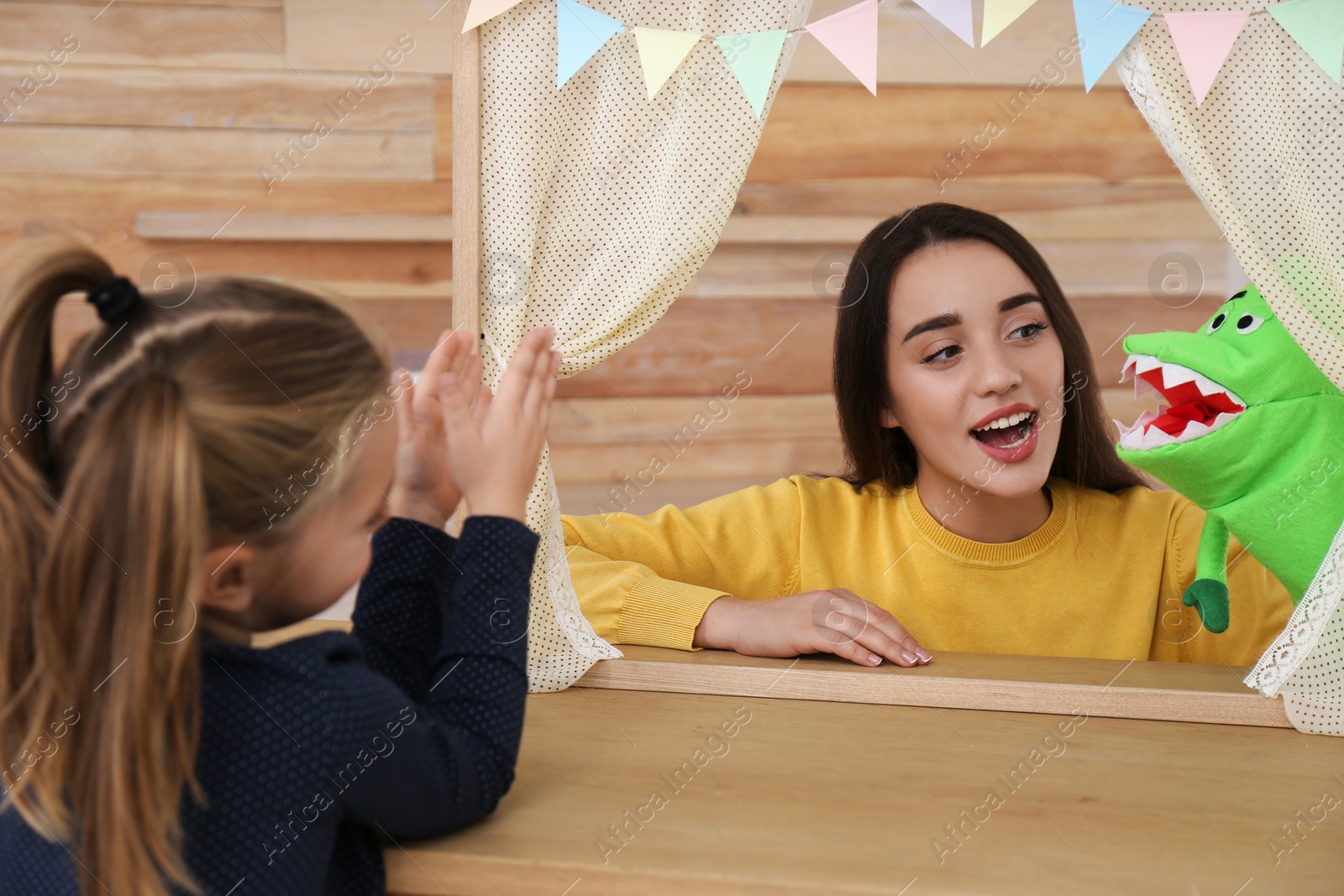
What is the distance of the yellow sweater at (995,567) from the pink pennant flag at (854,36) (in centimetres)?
63

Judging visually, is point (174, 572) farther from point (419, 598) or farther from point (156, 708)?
point (419, 598)

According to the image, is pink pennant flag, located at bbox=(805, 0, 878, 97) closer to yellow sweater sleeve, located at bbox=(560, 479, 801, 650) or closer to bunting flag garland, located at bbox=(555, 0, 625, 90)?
bunting flag garland, located at bbox=(555, 0, 625, 90)

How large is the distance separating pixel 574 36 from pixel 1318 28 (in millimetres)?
700

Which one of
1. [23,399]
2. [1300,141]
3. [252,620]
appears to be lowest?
[252,620]

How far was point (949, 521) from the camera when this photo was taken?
1549mm

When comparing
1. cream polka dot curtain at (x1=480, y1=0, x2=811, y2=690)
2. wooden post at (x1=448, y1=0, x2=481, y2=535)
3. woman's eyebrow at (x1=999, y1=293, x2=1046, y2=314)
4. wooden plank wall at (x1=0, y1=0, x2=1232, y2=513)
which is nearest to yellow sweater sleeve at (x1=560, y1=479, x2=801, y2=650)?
cream polka dot curtain at (x1=480, y1=0, x2=811, y2=690)

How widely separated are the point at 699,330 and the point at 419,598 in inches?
67.3

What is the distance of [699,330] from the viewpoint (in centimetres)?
257

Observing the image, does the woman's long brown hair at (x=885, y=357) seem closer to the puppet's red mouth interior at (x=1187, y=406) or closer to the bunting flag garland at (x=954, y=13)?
the puppet's red mouth interior at (x=1187, y=406)

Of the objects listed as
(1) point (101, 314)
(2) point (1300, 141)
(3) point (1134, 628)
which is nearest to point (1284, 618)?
(3) point (1134, 628)

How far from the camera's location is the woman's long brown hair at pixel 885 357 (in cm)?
147

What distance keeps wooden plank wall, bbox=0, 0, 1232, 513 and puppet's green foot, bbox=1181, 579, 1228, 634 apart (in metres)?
1.43

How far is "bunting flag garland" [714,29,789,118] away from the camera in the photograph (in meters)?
1.14

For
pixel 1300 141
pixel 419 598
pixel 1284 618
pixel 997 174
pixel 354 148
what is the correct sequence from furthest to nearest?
pixel 997 174
pixel 354 148
pixel 1284 618
pixel 1300 141
pixel 419 598
